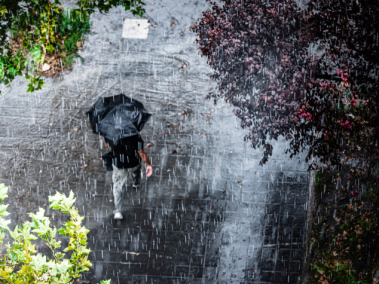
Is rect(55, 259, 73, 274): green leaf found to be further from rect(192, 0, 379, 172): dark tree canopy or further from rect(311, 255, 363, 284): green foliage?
rect(311, 255, 363, 284): green foliage

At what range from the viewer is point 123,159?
5.95m

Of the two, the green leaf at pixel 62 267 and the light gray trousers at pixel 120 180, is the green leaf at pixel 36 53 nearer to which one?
the light gray trousers at pixel 120 180

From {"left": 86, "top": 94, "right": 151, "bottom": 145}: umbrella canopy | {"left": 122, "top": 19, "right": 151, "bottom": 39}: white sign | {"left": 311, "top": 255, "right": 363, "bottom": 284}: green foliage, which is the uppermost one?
{"left": 122, "top": 19, "right": 151, "bottom": 39}: white sign

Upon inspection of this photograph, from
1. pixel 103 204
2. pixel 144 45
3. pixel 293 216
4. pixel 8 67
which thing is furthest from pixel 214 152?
pixel 8 67

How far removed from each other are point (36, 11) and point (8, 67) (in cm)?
159

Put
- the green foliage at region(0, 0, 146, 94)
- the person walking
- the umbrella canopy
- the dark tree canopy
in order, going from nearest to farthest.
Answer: the dark tree canopy < the umbrella canopy < the person walking < the green foliage at region(0, 0, 146, 94)

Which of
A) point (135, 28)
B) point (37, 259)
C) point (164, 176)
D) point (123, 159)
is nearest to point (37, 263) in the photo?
point (37, 259)

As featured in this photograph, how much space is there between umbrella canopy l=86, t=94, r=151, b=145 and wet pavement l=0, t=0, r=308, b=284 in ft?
5.21

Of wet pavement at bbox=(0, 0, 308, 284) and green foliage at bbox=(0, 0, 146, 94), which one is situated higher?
green foliage at bbox=(0, 0, 146, 94)

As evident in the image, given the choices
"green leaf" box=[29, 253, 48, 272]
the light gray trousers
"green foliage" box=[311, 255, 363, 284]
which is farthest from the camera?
the light gray trousers

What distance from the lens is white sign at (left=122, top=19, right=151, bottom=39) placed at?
29.9 feet

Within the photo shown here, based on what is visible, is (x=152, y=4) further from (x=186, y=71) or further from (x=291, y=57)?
(x=291, y=57)

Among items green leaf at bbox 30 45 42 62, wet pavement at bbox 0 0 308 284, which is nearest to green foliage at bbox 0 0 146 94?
green leaf at bbox 30 45 42 62

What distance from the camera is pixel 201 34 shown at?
5539 millimetres
